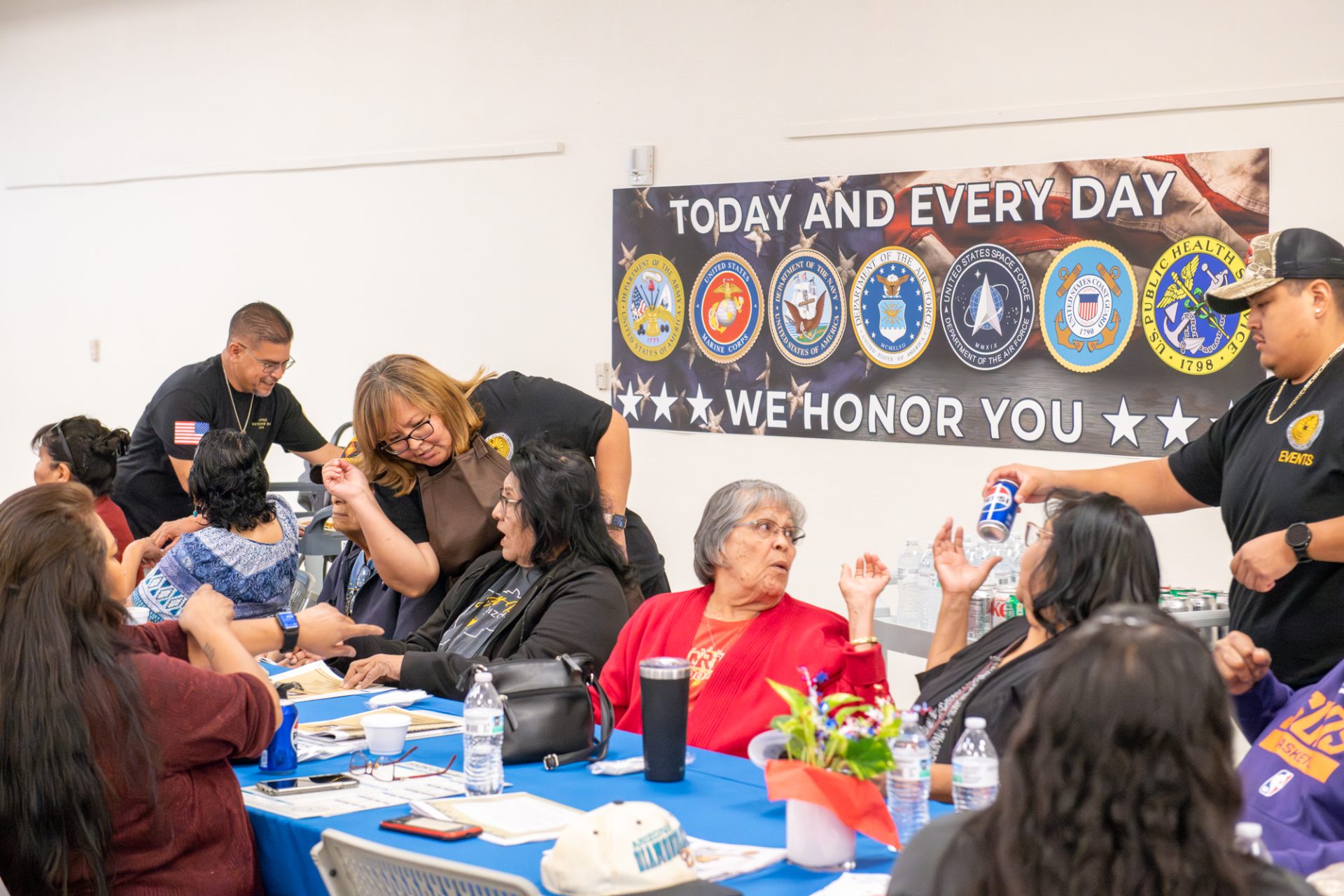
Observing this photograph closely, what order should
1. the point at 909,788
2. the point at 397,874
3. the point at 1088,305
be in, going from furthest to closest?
the point at 1088,305 < the point at 909,788 < the point at 397,874

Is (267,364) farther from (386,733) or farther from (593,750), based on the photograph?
(593,750)

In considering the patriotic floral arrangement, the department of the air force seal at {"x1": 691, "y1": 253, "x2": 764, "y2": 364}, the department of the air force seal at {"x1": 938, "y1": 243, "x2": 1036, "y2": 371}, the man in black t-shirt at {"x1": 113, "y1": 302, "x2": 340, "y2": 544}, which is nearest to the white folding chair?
the patriotic floral arrangement

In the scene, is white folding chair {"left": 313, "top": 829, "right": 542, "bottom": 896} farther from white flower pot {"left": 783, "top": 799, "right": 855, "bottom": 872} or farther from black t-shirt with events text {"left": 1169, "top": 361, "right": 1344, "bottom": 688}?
black t-shirt with events text {"left": 1169, "top": 361, "right": 1344, "bottom": 688}

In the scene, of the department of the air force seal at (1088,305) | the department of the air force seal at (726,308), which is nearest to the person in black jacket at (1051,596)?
the department of the air force seal at (1088,305)

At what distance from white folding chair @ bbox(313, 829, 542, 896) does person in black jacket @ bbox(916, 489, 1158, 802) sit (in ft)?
2.70

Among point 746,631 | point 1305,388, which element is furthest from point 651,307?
point 1305,388

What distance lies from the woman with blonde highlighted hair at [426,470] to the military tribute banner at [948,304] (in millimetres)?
1683

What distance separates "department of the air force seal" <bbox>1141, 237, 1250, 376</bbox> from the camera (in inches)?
166

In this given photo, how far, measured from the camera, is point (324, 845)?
1699 millimetres

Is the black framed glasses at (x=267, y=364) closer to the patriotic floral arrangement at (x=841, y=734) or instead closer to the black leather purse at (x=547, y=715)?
the black leather purse at (x=547, y=715)

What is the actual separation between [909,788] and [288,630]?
134 cm

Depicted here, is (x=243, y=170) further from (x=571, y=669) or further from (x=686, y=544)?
(x=571, y=669)

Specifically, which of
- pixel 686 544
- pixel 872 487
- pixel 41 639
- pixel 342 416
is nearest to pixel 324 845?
pixel 41 639

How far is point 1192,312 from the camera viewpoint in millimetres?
4301
